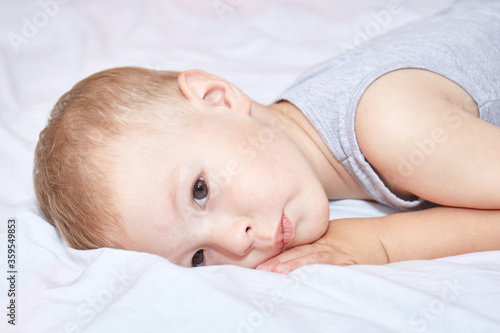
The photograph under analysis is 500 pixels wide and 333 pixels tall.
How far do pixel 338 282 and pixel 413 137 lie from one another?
0.36 m

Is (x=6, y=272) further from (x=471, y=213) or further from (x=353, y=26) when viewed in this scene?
(x=353, y=26)

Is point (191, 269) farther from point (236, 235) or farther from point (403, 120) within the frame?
point (403, 120)

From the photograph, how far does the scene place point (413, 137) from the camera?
1007 mm

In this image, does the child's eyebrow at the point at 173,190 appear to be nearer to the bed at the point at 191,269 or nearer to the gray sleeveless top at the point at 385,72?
the bed at the point at 191,269

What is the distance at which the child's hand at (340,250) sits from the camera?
3.35 feet

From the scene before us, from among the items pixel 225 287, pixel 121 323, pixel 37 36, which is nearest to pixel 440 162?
pixel 225 287
